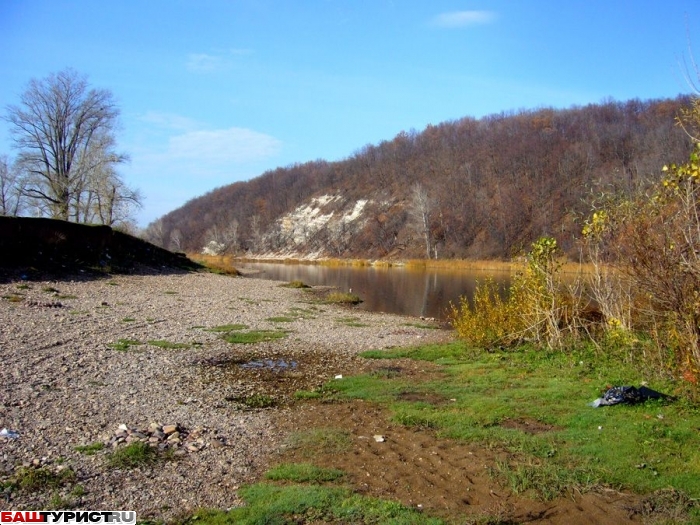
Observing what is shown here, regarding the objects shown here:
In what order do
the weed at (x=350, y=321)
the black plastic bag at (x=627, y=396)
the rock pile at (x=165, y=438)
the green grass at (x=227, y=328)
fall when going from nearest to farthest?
1. the rock pile at (x=165, y=438)
2. the black plastic bag at (x=627, y=396)
3. the green grass at (x=227, y=328)
4. the weed at (x=350, y=321)

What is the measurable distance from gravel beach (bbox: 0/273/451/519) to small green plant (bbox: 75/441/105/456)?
24mm

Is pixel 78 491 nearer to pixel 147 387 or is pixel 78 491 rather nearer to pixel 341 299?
pixel 147 387

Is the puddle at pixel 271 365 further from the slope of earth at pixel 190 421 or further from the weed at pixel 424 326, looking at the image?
the weed at pixel 424 326

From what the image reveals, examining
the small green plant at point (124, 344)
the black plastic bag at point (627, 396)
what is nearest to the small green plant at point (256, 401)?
the small green plant at point (124, 344)

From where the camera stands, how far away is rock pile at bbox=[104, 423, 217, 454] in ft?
23.4

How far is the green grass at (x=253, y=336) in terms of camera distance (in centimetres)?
1523

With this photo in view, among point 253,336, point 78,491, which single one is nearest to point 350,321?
point 253,336

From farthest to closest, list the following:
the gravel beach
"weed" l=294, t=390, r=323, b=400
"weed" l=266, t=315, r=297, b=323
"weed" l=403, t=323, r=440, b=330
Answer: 1. "weed" l=403, t=323, r=440, b=330
2. "weed" l=266, t=315, r=297, b=323
3. "weed" l=294, t=390, r=323, b=400
4. the gravel beach

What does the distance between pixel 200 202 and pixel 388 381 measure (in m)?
182

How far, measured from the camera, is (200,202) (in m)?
186

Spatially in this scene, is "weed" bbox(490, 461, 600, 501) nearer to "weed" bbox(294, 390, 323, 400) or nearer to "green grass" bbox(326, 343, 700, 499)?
"green grass" bbox(326, 343, 700, 499)

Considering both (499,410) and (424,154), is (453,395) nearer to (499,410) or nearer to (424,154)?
(499,410)

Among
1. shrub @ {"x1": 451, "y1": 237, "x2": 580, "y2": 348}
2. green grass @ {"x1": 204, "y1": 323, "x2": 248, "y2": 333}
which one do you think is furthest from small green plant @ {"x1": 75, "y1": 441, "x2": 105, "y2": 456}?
shrub @ {"x1": 451, "y1": 237, "x2": 580, "y2": 348}

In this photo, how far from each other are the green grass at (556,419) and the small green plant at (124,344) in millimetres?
4950
